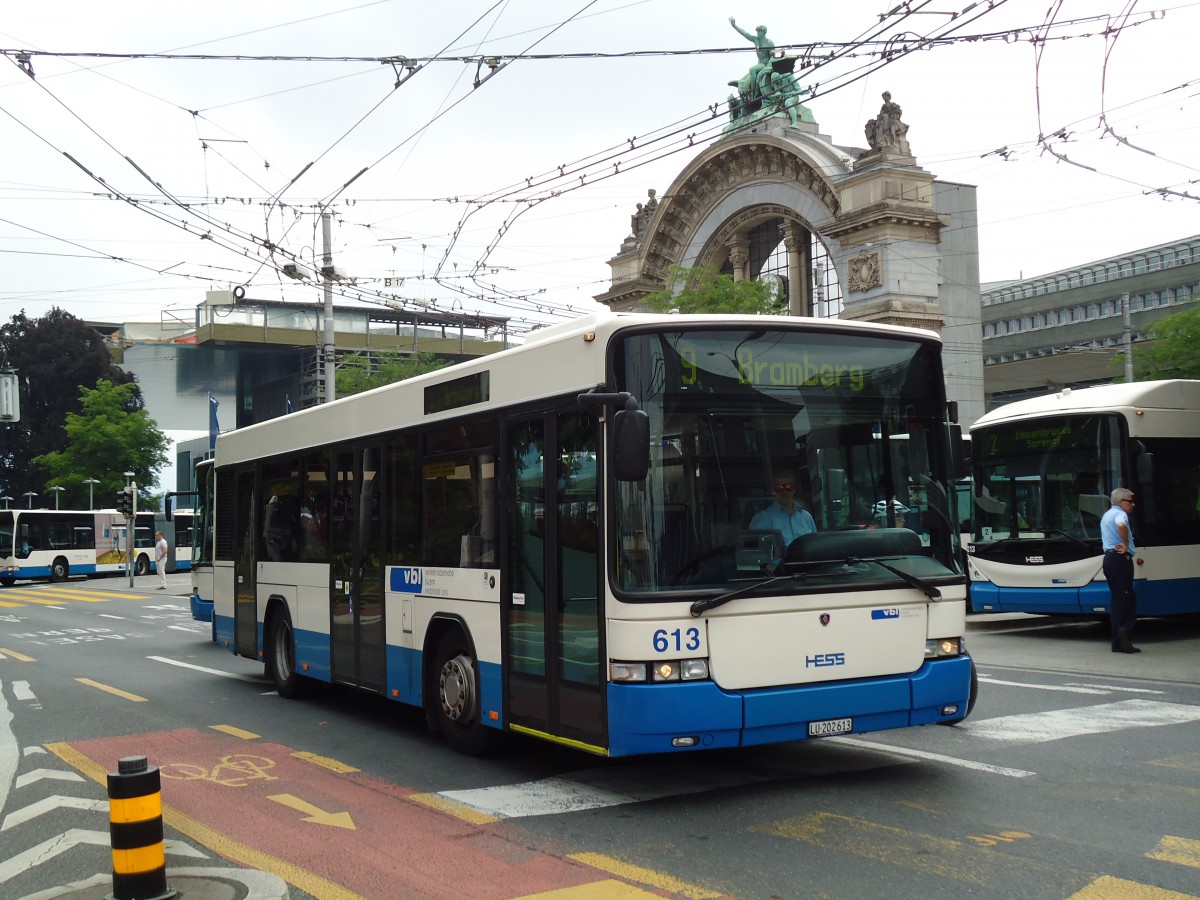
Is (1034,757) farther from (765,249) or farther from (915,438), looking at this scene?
(765,249)

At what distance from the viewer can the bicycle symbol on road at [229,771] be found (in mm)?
8414

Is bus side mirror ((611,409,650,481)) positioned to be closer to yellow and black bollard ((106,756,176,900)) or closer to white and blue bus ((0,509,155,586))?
yellow and black bollard ((106,756,176,900))

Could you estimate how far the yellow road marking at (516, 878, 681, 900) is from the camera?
541 cm

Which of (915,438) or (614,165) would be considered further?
(614,165)

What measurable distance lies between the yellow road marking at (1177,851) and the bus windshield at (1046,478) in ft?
33.8

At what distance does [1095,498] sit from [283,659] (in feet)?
31.9

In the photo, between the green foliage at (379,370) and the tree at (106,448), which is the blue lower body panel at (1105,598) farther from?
the tree at (106,448)

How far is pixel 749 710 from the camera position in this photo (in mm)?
6953

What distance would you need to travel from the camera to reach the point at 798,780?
7.64 metres

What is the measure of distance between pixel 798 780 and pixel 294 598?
6.04 meters

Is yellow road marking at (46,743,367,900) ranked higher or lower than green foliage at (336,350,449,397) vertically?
lower

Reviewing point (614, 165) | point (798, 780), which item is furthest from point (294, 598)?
point (614, 165)

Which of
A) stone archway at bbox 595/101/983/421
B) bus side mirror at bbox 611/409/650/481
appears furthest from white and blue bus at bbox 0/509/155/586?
bus side mirror at bbox 611/409/650/481

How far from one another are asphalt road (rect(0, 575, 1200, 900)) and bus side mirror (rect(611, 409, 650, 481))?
1805 mm
